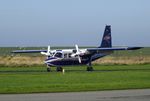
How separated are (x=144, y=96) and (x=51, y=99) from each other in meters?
3.92

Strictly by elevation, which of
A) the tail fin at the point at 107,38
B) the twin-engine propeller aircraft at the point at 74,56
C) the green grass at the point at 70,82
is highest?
the tail fin at the point at 107,38

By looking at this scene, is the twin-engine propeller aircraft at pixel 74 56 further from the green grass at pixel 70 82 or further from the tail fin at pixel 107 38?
the green grass at pixel 70 82

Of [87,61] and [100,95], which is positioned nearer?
[100,95]

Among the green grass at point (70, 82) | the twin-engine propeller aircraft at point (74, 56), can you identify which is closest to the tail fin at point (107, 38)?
the twin-engine propeller aircraft at point (74, 56)

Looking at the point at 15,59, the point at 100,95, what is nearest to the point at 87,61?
the point at 15,59

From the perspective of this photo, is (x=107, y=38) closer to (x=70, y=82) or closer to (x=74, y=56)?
(x=74, y=56)

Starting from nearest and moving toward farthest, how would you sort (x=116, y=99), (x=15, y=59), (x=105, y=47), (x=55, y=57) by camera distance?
(x=116, y=99), (x=55, y=57), (x=105, y=47), (x=15, y=59)

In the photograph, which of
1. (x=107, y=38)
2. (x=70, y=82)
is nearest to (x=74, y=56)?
(x=107, y=38)

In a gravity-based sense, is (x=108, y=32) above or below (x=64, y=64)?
above

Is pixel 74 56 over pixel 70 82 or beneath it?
over

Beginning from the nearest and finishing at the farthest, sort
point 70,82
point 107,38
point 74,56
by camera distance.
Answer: point 70,82
point 74,56
point 107,38

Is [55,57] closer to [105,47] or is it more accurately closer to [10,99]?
[105,47]

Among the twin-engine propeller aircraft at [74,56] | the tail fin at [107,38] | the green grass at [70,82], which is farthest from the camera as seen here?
the tail fin at [107,38]

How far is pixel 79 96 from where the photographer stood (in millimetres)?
19375
